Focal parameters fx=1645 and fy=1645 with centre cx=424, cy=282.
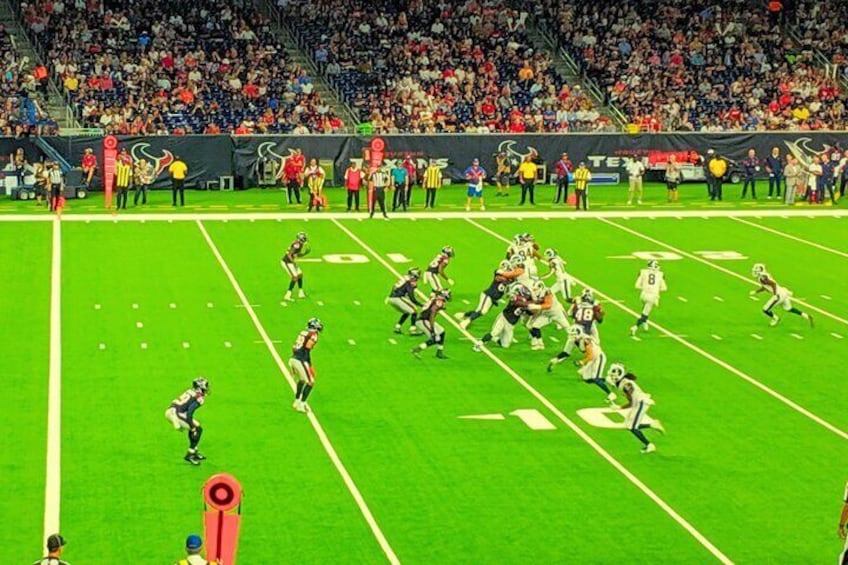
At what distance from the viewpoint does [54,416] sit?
70.0 feet

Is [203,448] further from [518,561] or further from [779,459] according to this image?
[779,459]

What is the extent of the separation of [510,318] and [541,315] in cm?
66

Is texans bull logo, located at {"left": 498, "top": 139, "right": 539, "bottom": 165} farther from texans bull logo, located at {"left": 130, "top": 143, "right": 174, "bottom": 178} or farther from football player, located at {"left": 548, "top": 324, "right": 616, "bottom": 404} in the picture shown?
football player, located at {"left": 548, "top": 324, "right": 616, "bottom": 404}

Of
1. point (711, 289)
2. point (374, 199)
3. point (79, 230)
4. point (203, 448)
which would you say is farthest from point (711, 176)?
point (203, 448)

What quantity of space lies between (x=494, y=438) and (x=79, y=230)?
19021 millimetres

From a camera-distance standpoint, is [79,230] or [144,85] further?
[144,85]

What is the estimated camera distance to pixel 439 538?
17.0 meters

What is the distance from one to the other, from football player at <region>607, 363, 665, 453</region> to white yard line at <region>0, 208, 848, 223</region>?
67.3 feet

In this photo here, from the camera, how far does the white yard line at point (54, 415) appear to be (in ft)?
57.7

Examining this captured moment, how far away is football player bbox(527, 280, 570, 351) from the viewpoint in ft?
83.9

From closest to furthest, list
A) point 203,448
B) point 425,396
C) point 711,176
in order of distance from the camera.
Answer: point 203,448, point 425,396, point 711,176

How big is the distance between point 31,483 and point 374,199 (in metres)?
22.4

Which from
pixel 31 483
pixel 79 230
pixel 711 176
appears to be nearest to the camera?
pixel 31 483

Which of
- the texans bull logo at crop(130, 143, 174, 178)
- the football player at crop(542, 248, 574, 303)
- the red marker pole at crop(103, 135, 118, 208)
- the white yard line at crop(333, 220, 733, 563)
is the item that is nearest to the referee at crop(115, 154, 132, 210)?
the red marker pole at crop(103, 135, 118, 208)
